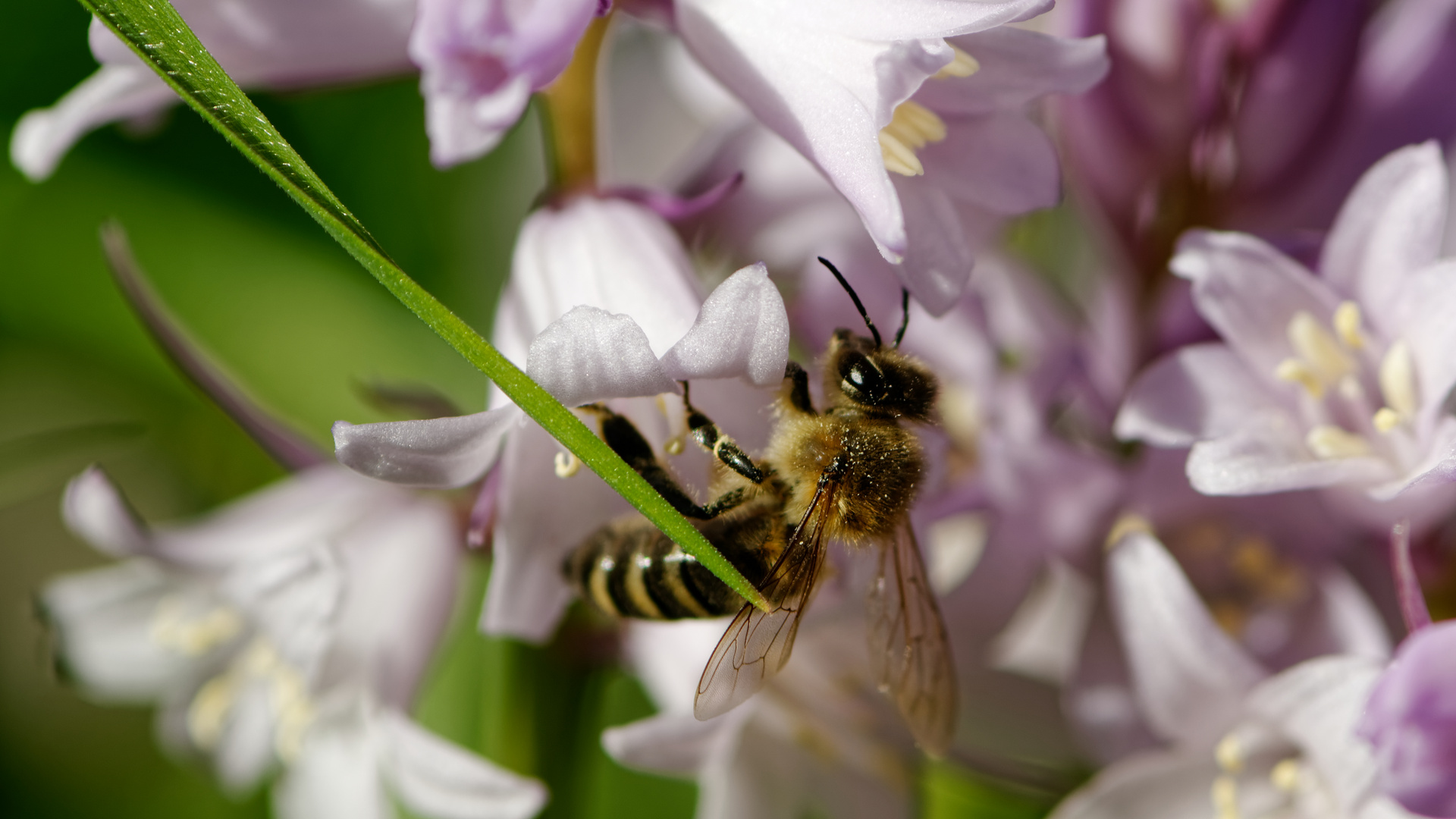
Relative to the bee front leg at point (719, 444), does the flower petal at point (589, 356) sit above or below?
above

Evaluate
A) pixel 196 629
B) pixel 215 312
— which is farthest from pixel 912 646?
pixel 215 312

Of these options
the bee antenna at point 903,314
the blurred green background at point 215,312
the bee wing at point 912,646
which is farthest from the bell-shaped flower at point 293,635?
the bee antenna at point 903,314

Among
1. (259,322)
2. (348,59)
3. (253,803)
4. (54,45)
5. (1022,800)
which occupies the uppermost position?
(348,59)

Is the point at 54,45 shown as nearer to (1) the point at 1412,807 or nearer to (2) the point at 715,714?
(2) the point at 715,714

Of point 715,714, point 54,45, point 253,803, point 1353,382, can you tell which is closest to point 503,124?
point 715,714

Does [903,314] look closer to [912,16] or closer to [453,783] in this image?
[912,16]

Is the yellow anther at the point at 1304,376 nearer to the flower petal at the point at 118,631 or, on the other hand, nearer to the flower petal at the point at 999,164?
the flower petal at the point at 999,164

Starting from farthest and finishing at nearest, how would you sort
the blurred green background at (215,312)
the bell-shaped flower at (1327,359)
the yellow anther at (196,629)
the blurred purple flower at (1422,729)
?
the blurred green background at (215,312), the yellow anther at (196,629), the bell-shaped flower at (1327,359), the blurred purple flower at (1422,729)
